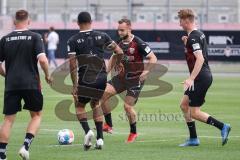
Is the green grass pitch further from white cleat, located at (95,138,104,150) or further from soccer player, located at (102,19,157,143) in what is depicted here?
soccer player, located at (102,19,157,143)

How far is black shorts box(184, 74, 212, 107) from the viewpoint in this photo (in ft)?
48.9

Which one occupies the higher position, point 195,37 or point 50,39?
Answer: point 195,37

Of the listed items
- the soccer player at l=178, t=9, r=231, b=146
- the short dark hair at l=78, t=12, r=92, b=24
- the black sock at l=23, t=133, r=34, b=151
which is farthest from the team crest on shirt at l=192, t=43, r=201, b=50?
the black sock at l=23, t=133, r=34, b=151

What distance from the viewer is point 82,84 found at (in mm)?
14422

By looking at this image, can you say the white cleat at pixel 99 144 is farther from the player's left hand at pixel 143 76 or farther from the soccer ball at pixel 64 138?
the player's left hand at pixel 143 76

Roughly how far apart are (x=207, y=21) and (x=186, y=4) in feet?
18.5

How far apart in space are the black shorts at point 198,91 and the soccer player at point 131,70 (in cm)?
158

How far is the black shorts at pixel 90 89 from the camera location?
47.3ft

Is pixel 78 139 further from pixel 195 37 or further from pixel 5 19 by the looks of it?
pixel 5 19

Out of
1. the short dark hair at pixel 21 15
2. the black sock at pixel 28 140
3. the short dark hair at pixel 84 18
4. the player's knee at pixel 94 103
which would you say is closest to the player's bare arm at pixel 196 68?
the player's knee at pixel 94 103

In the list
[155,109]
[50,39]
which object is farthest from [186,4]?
[155,109]

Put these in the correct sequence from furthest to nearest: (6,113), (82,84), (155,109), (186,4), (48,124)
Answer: (186,4), (155,109), (48,124), (82,84), (6,113)

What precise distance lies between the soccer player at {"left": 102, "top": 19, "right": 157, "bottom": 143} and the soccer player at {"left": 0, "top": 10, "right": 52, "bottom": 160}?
3426 millimetres

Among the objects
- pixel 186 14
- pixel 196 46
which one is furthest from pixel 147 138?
pixel 186 14
